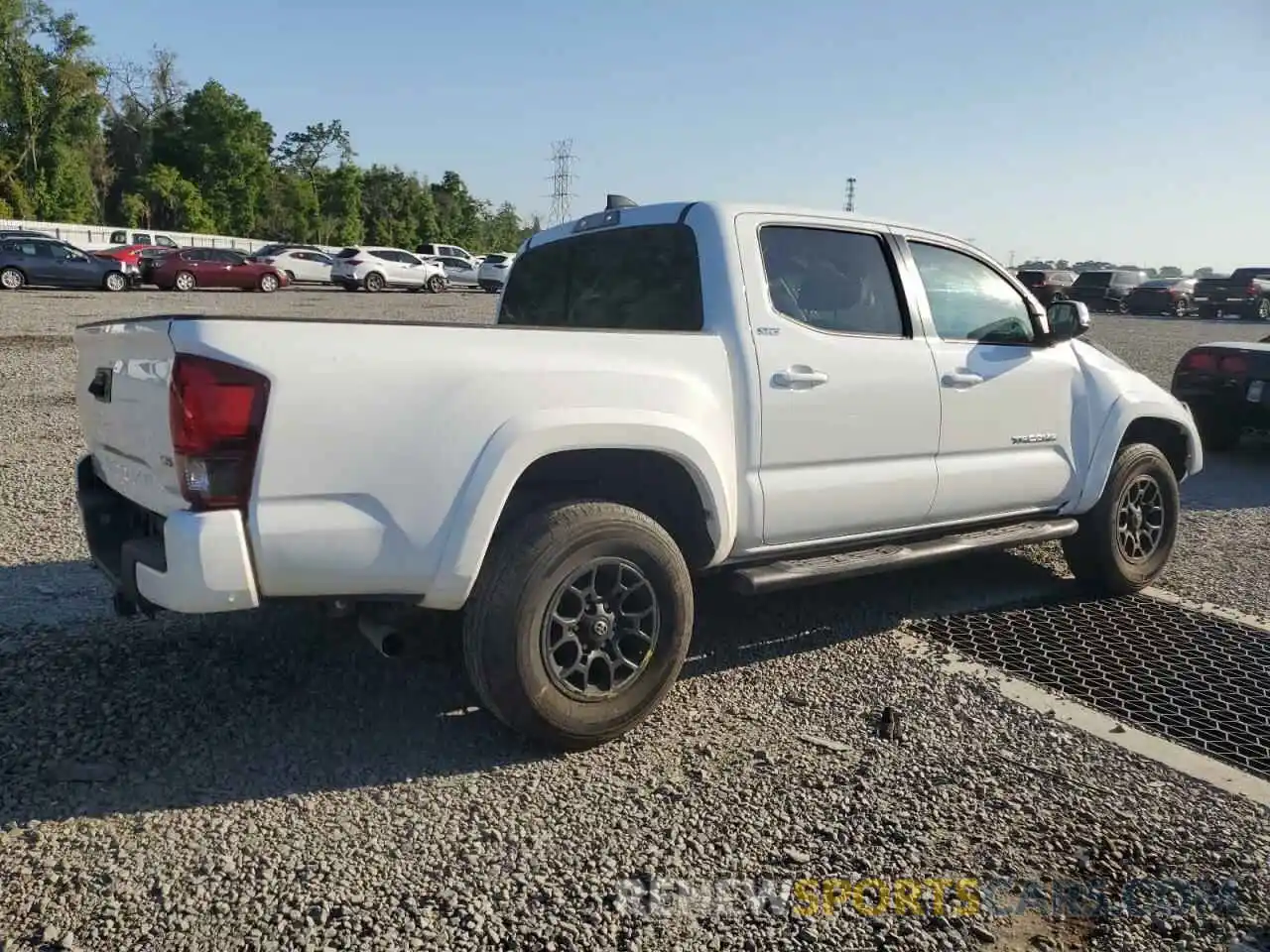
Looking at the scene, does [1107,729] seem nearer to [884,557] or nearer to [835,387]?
[884,557]

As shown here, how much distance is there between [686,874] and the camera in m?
2.92

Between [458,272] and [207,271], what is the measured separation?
14091 mm

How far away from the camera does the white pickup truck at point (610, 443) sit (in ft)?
9.91

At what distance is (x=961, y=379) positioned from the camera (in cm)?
474

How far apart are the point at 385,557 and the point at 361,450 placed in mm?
344

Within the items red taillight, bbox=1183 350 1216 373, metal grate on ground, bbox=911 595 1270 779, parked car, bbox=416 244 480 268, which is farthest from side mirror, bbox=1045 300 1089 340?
parked car, bbox=416 244 480 268

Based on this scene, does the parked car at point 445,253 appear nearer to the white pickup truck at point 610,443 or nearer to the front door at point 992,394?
the front door at point 992,394

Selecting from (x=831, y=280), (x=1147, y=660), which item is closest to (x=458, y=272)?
(x=831, y=280)

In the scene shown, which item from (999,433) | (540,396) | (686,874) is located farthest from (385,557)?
(999,433)

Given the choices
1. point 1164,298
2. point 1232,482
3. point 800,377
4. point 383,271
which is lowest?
point 1232,482

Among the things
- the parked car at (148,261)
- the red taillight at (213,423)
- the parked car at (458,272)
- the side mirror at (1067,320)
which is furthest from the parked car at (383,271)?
the red taillight at (213,423)

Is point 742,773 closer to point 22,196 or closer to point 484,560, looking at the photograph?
point 484,560

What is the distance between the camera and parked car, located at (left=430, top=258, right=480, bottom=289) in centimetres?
4362

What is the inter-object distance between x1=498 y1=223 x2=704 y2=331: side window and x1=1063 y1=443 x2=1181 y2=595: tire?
2654 mm
